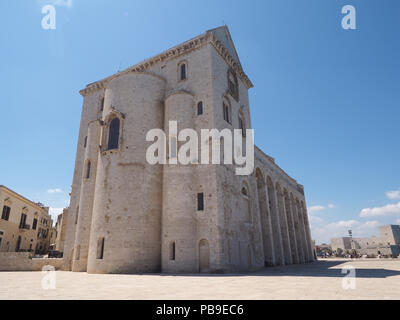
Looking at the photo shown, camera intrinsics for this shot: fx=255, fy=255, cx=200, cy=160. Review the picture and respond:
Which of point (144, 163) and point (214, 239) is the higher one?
point (144, 163)

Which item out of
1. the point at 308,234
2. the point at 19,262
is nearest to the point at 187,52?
the point at 19,262

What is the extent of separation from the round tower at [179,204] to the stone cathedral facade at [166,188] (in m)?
0.07

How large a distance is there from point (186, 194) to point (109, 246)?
621cm

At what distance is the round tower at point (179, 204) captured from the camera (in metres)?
16.5

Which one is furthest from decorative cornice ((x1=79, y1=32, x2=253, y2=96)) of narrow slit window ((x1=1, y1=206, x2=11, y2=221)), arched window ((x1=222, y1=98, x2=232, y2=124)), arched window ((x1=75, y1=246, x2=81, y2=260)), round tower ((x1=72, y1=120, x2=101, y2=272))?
narrow slit window ((x1=1, y1=206, x2=11, y2=221))

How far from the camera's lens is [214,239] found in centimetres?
1605

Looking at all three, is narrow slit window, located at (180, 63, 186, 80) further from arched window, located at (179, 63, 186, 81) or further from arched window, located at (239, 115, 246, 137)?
arched window, located at (239, 115, 246, 137)

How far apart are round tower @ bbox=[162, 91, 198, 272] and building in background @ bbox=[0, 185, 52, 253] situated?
1988cm

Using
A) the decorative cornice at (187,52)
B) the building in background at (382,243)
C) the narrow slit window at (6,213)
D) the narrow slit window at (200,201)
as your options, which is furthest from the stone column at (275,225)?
the building in background at (382,243)

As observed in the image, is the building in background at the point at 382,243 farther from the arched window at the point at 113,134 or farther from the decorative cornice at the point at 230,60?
the arched window at the point at 113,134

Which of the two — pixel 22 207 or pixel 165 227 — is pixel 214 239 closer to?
pixel 165 227

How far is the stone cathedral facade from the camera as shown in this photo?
1683 cm

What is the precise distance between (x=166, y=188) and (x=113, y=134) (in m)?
6.30
